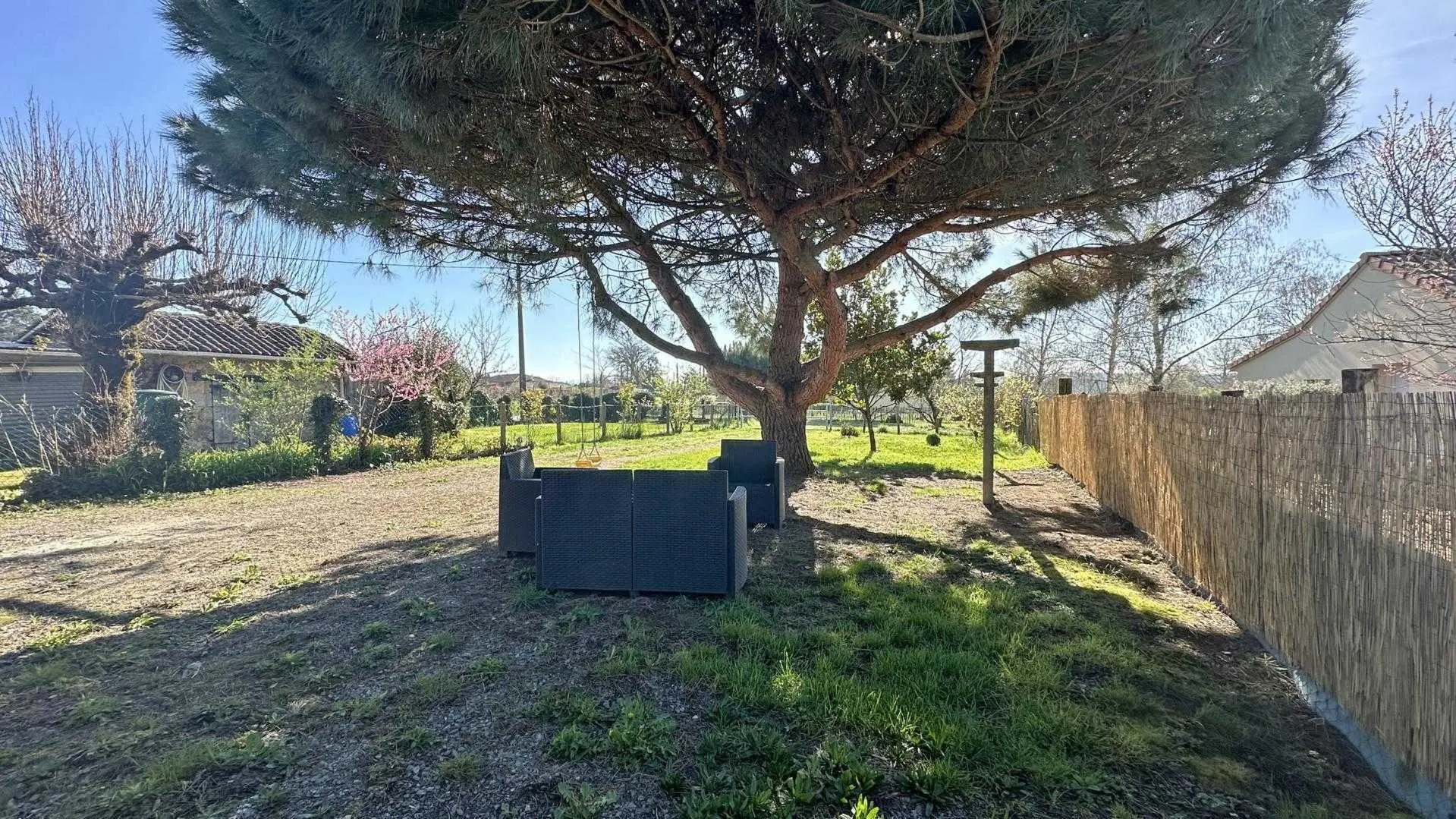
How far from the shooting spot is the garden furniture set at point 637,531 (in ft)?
11.7

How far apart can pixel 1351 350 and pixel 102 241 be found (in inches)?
705

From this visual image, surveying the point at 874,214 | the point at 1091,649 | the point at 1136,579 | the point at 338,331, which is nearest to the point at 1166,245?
the point at 874,214

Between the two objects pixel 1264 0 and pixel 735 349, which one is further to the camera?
pixel 735 349

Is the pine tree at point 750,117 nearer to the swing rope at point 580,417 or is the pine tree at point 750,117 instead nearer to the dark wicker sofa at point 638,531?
the swing rope at point 580,417

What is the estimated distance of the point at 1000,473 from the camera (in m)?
10.5

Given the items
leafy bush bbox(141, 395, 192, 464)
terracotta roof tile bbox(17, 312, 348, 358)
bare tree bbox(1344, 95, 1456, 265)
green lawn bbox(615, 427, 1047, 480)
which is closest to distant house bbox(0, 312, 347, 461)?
terracotta roof tile bbox(17, 312, 348, 358)

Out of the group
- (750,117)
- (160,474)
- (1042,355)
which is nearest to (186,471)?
(160,474)

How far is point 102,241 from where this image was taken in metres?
8.58

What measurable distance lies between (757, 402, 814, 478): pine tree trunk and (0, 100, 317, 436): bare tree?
7.87m

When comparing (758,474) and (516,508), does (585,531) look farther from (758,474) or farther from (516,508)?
(758,474)

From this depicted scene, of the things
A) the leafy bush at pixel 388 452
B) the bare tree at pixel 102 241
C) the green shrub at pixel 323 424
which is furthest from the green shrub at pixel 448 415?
the bare tree at pixel 102 241

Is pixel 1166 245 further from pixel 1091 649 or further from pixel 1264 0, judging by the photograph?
pixel 1091 649

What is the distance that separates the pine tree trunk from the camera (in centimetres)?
808

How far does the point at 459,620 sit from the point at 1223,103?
5171 mm
